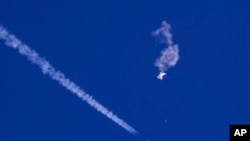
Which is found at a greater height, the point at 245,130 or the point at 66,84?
the point at 245,130

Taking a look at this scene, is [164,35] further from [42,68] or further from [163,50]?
[42,68]

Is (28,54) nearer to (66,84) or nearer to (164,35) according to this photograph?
(66,84)

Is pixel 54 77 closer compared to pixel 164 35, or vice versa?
pixel 54 77

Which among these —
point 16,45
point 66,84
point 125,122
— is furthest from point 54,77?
point 125,122

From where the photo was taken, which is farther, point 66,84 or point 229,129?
point 229,129

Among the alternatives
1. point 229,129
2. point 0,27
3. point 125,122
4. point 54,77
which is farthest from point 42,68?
point 229,129

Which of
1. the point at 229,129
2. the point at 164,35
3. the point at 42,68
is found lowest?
the point at 42,68
